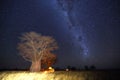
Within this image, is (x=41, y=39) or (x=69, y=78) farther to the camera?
(x=41, y=39)

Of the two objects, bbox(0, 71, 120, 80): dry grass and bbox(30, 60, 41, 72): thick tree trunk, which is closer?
bbox(0, 71, 120, 80): dry grass

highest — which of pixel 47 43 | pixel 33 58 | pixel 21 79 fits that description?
pixel 47 43

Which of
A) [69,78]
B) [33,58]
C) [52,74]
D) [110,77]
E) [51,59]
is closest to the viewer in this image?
[110,77]

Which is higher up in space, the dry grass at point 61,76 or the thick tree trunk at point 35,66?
the thick tree trunk at point 35,66

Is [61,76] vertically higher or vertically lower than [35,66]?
lower

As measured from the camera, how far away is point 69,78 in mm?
13594

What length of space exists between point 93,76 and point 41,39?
6.29 m

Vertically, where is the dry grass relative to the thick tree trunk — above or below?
below

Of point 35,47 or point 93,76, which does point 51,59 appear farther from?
point 93,76

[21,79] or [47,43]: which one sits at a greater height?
[47,43]

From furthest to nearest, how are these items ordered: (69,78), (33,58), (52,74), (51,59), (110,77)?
(51,59), (33,58), (52,74), (69,78), (110,77)

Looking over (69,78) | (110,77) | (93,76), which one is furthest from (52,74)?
(110,77)

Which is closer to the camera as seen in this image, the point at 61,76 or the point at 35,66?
the point at 61,76

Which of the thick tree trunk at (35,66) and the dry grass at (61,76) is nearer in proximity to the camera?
the dry grass at (61,76)
